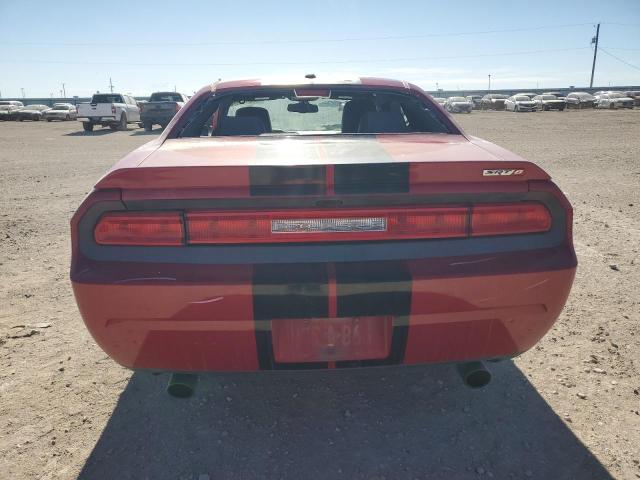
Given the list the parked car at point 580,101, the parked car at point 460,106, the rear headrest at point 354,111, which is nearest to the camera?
the rear headrest at point 354,111

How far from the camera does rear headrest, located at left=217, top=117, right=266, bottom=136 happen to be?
295 centimetres

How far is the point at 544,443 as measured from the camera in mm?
2123

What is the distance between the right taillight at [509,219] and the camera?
185 centimetres

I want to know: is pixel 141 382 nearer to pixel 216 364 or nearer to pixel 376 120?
pixel 216 364

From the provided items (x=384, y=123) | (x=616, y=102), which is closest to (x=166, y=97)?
(x=384, y=123)

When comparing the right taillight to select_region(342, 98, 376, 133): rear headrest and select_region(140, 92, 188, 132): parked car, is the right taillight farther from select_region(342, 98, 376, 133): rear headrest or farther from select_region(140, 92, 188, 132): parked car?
select_region(140, 92, 188, 132): parked car

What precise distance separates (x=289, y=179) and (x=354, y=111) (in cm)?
197

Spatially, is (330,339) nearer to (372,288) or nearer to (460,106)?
(372,288)

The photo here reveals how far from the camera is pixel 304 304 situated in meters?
1.72

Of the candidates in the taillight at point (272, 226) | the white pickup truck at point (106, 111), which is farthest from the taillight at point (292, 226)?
the white pickup truck at point (106, 111)

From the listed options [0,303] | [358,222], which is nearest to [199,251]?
[358,222]

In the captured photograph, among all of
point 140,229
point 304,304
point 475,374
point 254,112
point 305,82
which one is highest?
point 305,82

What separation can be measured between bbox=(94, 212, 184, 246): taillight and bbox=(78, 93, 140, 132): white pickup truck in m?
23.6

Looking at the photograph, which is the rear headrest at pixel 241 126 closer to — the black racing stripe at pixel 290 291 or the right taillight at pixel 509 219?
the black racing stripe at pixel 290 291
